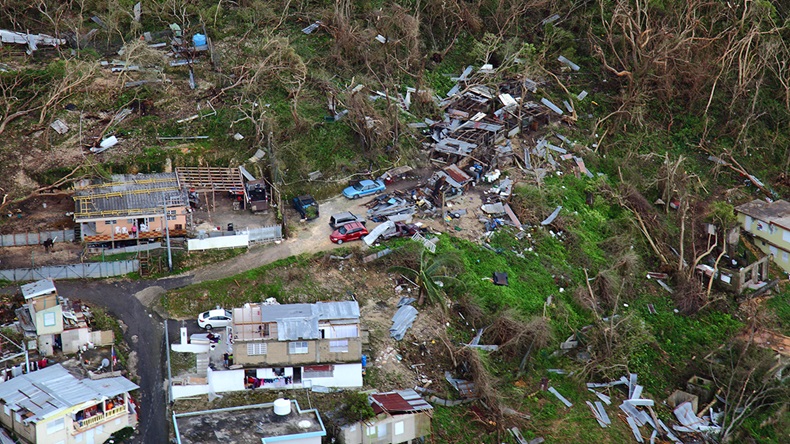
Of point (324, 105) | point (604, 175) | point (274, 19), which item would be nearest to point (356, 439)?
point (324, 105)

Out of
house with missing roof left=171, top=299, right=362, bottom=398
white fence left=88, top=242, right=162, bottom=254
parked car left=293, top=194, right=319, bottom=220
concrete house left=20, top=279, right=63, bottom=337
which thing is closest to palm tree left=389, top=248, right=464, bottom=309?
parked car left=293, top=194, right=319, bottom=220

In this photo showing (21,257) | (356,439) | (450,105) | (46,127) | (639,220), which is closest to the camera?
(356,439)

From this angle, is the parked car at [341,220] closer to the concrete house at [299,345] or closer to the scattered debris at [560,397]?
the concrete house at [299,345]

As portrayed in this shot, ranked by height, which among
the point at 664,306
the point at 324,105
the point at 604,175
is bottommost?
the point at 664,306

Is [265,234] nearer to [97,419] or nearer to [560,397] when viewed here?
[97,419]

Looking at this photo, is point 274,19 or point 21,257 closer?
point 21,257

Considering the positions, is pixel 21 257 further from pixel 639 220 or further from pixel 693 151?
pixel 693 151

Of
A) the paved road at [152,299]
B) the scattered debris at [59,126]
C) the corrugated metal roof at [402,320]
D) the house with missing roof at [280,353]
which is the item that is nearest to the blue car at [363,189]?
the paved road at [152,299]
